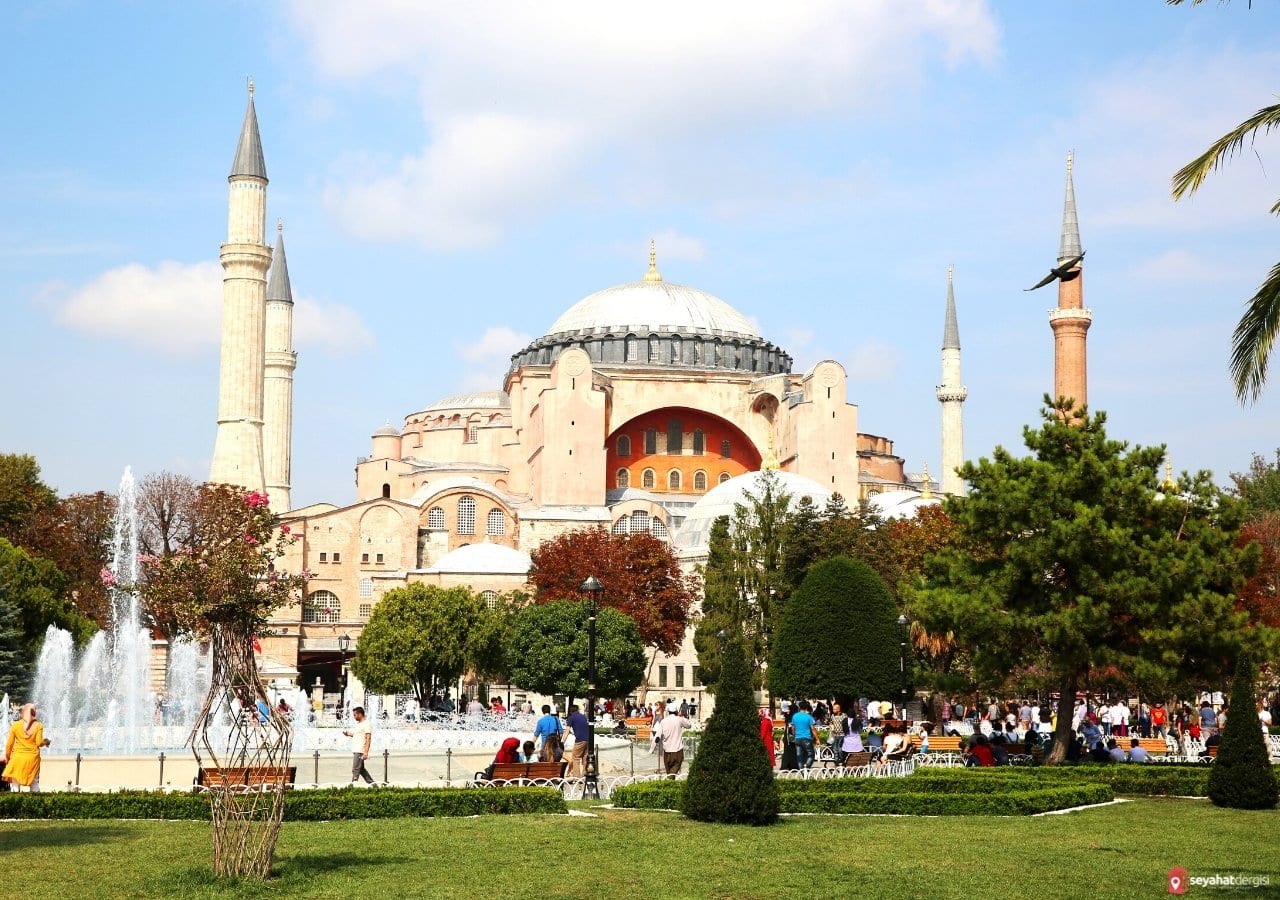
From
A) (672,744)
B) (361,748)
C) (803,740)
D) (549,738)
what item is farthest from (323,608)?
(672,744)

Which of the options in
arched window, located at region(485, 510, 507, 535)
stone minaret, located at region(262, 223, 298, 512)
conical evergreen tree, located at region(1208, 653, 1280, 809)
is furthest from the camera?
stone minaret, located at region(262, 223, 298, 512)

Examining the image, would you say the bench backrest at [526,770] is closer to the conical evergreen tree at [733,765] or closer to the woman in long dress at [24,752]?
the conical evergreen tree at [733,765]

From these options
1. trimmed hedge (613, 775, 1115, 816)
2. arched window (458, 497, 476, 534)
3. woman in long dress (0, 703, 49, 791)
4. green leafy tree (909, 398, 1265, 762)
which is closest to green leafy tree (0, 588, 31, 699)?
woman in long dress (0, 703, 49, 791)

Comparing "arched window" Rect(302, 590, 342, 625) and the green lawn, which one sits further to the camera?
"arched window" Rect(302, 590, 342, 625)

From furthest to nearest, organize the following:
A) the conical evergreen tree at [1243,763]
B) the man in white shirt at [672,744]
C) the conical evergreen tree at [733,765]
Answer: the man in white shirt at [672,744]
the conical evergreen tree at [1243,763]
the conical evergreen tree at [733,765]

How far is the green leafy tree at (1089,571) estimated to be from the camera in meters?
17.7

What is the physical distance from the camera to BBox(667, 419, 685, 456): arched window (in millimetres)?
56500

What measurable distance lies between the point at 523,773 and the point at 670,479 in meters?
41.2

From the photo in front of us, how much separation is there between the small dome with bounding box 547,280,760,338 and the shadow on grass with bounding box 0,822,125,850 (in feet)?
157

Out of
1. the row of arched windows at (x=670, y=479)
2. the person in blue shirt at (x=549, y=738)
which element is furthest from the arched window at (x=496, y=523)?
the person in blue shirt at (x=549, y=738)

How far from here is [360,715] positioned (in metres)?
15.7

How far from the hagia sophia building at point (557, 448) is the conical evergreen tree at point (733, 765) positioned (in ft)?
102

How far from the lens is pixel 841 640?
26.7 meters

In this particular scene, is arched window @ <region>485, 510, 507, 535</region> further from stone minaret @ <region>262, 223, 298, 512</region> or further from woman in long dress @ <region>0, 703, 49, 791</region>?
woman in long dress @ <region>0, 703, 49, 791</region>
